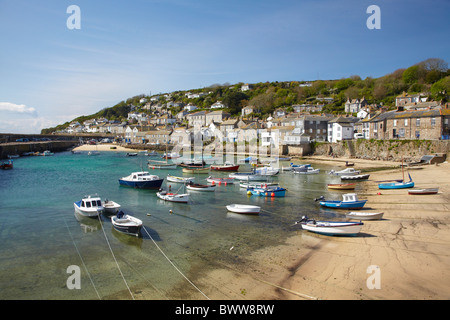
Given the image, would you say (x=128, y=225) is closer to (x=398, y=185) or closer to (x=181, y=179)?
(x=181, y=179)

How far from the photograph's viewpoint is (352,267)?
12.4 metres

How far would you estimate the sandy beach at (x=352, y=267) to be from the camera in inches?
417

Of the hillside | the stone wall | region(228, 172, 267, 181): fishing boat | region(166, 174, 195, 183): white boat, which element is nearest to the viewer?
region(166, 174, 195, 183): white boat

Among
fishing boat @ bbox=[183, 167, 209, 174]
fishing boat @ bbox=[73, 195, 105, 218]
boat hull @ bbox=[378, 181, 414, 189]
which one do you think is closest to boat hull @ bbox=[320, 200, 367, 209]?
boat hull @ bbox=[378, 181, 414, 189]

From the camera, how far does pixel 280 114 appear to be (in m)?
94.8

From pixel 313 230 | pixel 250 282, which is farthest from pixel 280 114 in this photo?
pixel 250 282

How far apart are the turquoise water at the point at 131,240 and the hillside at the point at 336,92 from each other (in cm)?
6873

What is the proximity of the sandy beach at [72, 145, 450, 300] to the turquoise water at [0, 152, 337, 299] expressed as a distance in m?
0.98

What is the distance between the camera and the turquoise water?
38.2ft

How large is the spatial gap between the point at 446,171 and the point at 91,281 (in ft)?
128

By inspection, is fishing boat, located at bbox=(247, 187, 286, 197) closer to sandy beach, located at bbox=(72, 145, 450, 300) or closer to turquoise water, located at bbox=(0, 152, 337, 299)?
turquoise water, located at bbox=(0, 152, 337, 299)

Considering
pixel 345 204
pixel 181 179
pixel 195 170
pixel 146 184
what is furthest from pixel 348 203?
pixel 195 170

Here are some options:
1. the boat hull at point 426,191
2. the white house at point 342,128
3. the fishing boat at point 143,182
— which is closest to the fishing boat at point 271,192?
the fishing boat at point 143,182
